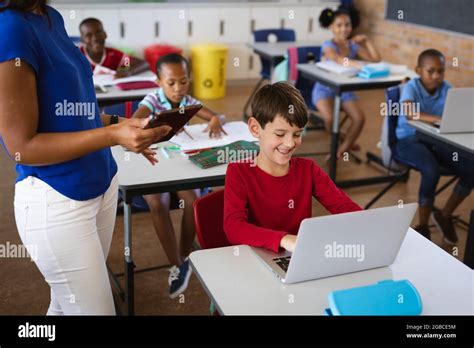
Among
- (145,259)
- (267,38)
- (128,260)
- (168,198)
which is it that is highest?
(267,38)

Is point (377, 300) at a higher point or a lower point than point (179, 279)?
higher

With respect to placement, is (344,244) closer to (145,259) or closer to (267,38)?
(145,259)

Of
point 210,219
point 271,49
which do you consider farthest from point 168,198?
point 271,49

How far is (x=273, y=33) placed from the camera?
19.4 ft

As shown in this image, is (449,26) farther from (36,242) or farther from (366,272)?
(36,242)

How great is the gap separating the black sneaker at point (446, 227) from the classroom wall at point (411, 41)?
2639 mm

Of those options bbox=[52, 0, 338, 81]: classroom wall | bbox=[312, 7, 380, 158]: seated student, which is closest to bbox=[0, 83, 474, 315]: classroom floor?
bbox=[312, 7, 380, 158]: seated student

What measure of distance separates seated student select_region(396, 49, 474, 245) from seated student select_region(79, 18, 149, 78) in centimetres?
181

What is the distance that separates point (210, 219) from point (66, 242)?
0.58m

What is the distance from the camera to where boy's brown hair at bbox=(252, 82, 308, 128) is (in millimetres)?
1989

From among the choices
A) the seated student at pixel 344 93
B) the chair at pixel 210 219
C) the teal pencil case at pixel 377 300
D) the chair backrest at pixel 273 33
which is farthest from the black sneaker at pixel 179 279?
the chair backrest at pixel 273 33

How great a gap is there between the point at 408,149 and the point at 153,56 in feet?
12.0

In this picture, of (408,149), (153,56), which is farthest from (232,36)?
(408,149)

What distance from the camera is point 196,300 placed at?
9.64 feet
